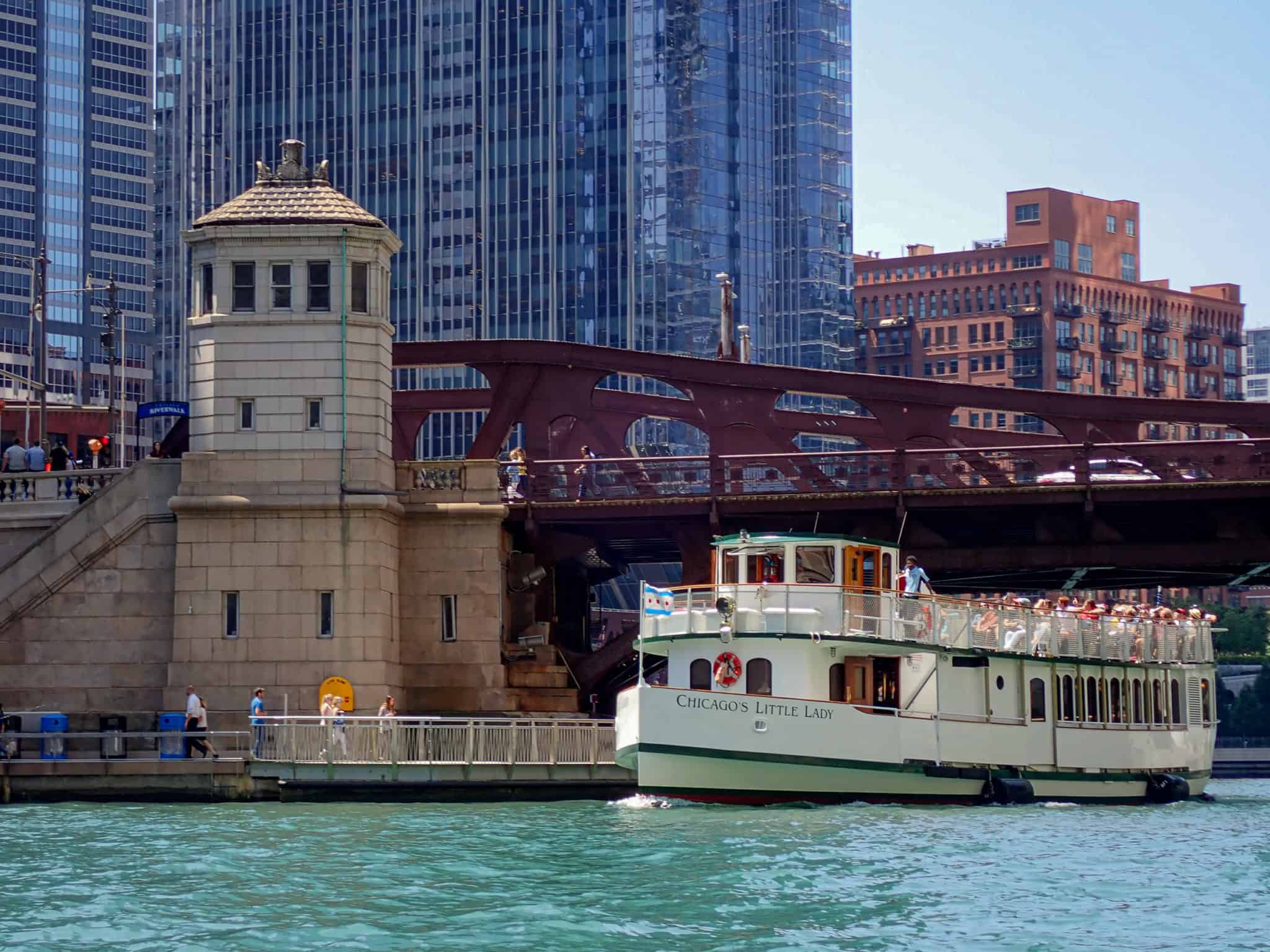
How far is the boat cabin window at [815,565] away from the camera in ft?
162

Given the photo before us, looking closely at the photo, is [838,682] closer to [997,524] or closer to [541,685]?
[541,685]

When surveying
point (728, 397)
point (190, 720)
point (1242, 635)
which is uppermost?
point (728, 397)

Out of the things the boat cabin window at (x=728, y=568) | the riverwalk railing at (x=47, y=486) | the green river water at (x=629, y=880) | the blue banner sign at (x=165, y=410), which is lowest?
the green river water at (x=629, y=880)

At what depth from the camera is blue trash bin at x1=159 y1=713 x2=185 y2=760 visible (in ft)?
167

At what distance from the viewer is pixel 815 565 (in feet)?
163

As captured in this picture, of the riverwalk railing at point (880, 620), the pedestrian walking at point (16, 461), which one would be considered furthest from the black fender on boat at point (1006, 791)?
the pedestrian walking at point (16, 461)

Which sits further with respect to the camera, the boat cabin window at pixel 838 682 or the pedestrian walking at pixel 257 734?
the pedestrian walking at pixel 257 734

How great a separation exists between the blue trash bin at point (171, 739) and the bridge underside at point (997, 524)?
433 inches

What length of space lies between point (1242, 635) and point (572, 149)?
6418cm

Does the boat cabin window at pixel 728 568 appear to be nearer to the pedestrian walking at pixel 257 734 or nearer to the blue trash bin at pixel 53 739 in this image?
the pedestrian walking at pixel 257 734

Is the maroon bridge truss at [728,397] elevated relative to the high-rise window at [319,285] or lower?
lower

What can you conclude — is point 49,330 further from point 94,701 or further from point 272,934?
point 272,934

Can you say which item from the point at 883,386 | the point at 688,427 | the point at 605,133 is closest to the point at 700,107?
the point at 605,133

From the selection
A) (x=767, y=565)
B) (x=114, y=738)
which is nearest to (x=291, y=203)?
(x=114, y=738)
